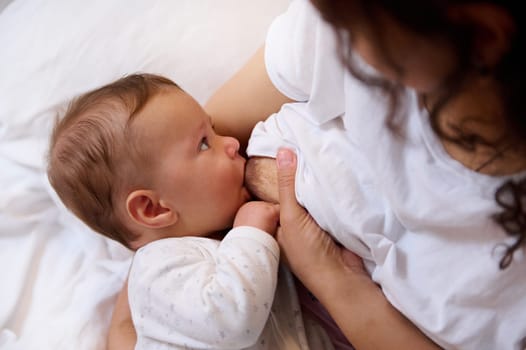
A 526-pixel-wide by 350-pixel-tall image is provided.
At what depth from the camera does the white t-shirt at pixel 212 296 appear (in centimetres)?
74

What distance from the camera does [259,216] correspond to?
2.74 feet

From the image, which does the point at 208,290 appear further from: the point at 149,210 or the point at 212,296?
the point at 149,210

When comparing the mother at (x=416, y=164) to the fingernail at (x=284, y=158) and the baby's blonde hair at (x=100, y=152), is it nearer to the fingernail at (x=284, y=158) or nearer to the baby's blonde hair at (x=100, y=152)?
the fingernail at (x=284, y=158)

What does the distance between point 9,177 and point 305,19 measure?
0.67m

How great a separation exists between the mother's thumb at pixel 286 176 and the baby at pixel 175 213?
0.05m

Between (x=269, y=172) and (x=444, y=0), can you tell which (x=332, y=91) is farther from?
(x=444, y=0)

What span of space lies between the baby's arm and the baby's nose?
0.14 meters

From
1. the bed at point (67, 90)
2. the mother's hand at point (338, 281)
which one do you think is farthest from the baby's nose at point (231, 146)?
the bed at point (67, 90)

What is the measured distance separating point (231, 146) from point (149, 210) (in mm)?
168

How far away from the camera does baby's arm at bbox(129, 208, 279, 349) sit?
74cm

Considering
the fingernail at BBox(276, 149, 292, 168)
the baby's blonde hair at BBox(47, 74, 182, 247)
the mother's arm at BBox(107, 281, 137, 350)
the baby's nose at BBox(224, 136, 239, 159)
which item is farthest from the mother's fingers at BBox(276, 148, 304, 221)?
the mother's arm at BBox(107, 281, 137, 350)

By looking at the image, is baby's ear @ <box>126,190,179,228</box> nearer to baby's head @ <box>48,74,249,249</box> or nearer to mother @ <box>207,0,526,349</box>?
baby's head @ <box>48,74,249,249</box>

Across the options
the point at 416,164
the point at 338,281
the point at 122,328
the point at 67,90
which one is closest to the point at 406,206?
the point at 416,164

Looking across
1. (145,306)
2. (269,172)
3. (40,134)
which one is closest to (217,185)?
(269,172)
